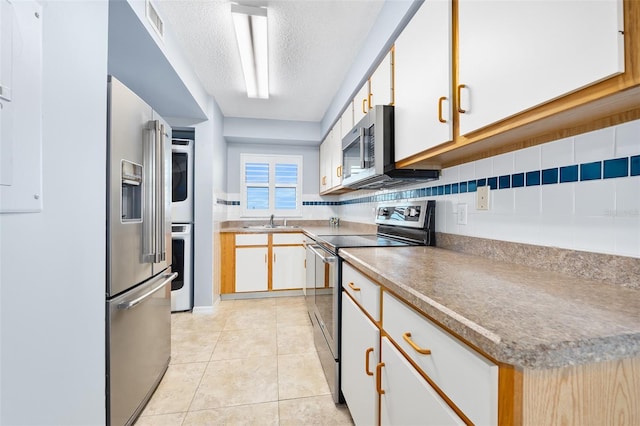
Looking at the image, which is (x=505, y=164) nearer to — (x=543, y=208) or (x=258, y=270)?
(x=543, y=208)

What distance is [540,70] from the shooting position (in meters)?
0.75

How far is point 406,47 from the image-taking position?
1.41 meters

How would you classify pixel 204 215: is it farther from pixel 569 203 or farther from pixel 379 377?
pixel 569 203

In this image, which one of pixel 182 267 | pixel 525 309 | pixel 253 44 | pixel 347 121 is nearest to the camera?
pixel 525 309

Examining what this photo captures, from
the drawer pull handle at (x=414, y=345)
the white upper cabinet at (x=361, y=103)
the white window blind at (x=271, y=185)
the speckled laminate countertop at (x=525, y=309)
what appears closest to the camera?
the speckled laminate countertop at (x=525, y=309)

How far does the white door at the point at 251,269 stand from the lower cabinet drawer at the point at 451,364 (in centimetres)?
277

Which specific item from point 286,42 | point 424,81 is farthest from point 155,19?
point 424,81

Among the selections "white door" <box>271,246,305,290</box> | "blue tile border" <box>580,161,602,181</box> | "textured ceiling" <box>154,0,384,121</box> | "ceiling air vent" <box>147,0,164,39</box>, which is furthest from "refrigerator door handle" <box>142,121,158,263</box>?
"white door" <box>271,246,305,290</box>

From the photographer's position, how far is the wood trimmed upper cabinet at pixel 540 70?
594 mm

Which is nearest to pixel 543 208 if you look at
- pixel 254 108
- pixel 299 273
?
pixel 299 273

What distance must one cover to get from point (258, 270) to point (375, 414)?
103 inches

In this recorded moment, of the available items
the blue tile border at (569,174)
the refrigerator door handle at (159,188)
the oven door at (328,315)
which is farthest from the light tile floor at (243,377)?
the blue tile border at (569,174)

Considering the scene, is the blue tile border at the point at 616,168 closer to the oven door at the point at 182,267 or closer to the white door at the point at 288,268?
the white door at the point at 288,268

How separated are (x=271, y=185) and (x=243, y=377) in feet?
9.07
